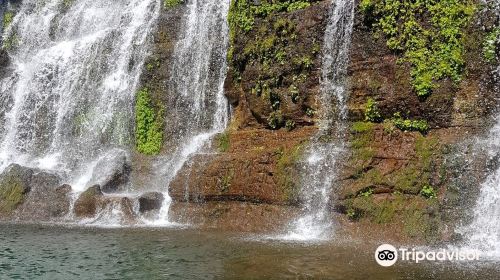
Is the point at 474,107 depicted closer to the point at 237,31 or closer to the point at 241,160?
the point at 241,160

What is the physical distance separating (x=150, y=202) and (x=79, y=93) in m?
10.3

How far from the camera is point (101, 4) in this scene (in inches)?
1136

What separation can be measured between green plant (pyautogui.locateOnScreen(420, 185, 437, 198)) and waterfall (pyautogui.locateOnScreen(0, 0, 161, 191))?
13.4m

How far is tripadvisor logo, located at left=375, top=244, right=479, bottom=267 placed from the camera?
10422mm

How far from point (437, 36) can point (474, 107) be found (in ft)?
7.50

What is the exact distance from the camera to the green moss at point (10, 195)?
59.9 ft

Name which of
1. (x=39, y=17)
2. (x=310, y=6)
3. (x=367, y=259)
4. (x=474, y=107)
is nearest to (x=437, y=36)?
(x=474, y=107)

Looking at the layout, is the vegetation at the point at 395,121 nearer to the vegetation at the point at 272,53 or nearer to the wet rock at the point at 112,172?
the vegetation at the point at 272,53

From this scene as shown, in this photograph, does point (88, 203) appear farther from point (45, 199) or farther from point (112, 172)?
point (112, 172)

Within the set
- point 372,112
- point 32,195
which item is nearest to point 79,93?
point 32,195

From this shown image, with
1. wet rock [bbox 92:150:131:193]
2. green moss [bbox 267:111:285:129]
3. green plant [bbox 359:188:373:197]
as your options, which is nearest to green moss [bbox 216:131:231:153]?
green moss [bbox 267:111:285:129]

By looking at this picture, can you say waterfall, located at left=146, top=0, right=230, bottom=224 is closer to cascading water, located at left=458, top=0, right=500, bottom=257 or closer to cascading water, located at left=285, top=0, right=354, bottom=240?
cascading water, located at left=285, top=0, right=354, bottom=240

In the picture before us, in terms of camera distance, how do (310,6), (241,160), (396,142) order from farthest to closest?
(310,6) → (241,160) → (396,142)

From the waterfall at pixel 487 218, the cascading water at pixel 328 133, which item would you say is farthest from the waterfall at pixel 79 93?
the waterfall at pixel 487 218
